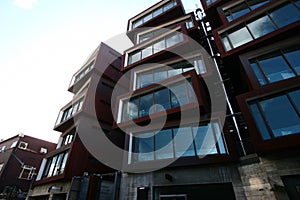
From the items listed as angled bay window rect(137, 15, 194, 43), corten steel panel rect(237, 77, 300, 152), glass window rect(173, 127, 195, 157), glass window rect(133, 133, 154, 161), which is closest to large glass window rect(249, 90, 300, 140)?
corten steel panel rect(237, 77, 300, 152)

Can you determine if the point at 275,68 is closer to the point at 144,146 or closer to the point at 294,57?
the point at 294,57

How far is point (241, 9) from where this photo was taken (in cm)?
1386

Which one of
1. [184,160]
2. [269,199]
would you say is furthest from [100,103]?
[269,199]

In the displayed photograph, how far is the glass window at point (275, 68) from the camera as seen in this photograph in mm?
8938

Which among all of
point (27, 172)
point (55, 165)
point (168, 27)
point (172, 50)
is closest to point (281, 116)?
point (172, 50)

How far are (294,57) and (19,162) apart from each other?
110 feet

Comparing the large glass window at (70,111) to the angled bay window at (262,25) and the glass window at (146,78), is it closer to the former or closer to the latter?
the glass window at (146,78)

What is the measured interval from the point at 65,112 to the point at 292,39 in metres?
22.8

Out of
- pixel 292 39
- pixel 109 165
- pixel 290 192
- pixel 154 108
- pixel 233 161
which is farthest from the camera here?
pixel 109 165

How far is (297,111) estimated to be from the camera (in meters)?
7.59

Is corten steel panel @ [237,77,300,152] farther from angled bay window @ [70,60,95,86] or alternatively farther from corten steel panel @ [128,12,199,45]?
angled bay window @ [70,60,95,86]

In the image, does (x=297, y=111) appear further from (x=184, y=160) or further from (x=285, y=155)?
(x=184, y=160)

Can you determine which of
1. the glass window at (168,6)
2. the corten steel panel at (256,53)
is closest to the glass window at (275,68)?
the corten steel panel at (256,53)

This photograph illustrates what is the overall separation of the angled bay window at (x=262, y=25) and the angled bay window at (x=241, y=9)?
1.93 metres
